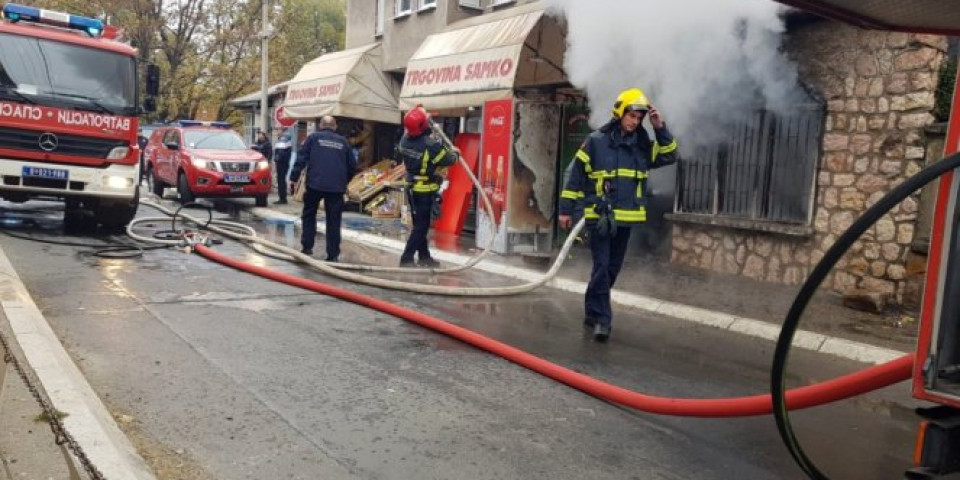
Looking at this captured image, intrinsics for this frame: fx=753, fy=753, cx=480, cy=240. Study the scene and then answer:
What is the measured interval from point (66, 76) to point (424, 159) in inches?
200

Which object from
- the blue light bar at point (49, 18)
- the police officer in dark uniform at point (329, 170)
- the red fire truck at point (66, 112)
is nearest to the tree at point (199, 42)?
the blue light bar at point (49, 18)

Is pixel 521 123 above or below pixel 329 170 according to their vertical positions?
above

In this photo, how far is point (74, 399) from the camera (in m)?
3.61

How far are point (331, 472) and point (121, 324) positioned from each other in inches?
123

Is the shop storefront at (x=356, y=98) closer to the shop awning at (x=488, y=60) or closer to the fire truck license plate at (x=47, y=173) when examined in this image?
the shop awning at (x=488, y=60)

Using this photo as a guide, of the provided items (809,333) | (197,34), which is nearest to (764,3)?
(809,333)

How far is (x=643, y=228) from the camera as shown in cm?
1059

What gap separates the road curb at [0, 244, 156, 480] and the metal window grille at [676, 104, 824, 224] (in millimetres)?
7136

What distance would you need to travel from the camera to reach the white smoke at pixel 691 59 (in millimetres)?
8047

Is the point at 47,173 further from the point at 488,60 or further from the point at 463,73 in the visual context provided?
the point at 488,60

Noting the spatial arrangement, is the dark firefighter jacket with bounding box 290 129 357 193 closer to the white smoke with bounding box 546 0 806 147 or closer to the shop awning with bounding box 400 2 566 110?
the shop awning with bounding box 400 2 566 110

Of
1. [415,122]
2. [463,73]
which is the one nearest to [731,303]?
[415,122]

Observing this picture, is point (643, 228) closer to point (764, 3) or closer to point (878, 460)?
point (764, 3)

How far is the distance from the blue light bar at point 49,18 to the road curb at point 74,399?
632cm
